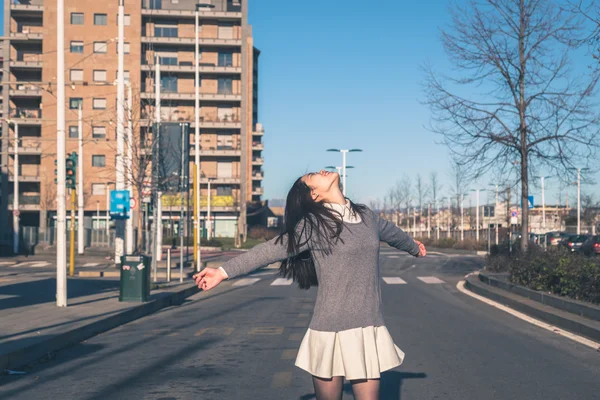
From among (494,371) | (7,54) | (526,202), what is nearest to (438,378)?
(494,371)

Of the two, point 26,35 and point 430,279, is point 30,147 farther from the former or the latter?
point 430,279

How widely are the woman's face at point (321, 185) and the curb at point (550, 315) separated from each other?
24.7ft

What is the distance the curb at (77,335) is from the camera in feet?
28.2

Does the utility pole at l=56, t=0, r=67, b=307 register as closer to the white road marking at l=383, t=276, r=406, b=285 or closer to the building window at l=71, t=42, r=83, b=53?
the white road marking at l=383, t=276, r=406, b=285

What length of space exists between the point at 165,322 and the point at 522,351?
258 inches

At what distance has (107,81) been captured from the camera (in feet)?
234

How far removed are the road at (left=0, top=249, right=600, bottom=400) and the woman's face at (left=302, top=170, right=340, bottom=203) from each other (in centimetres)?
326

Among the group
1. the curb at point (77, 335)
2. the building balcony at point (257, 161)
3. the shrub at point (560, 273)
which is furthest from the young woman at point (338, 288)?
the building balcony at point (257, 161)

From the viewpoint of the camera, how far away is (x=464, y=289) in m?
21.5

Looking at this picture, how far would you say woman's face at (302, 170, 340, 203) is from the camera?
4004mm

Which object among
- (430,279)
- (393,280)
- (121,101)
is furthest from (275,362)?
(121,101)

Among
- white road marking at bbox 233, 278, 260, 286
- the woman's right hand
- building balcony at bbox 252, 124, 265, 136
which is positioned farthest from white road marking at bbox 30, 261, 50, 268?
building balcony at bbox 252, 124, 265, 136

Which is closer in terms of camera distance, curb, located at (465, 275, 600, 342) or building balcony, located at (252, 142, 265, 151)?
curb, located at (465, 275, 600, 342)

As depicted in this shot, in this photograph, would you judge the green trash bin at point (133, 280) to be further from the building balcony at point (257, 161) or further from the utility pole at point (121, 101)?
the building balcony at point (257, 161)
